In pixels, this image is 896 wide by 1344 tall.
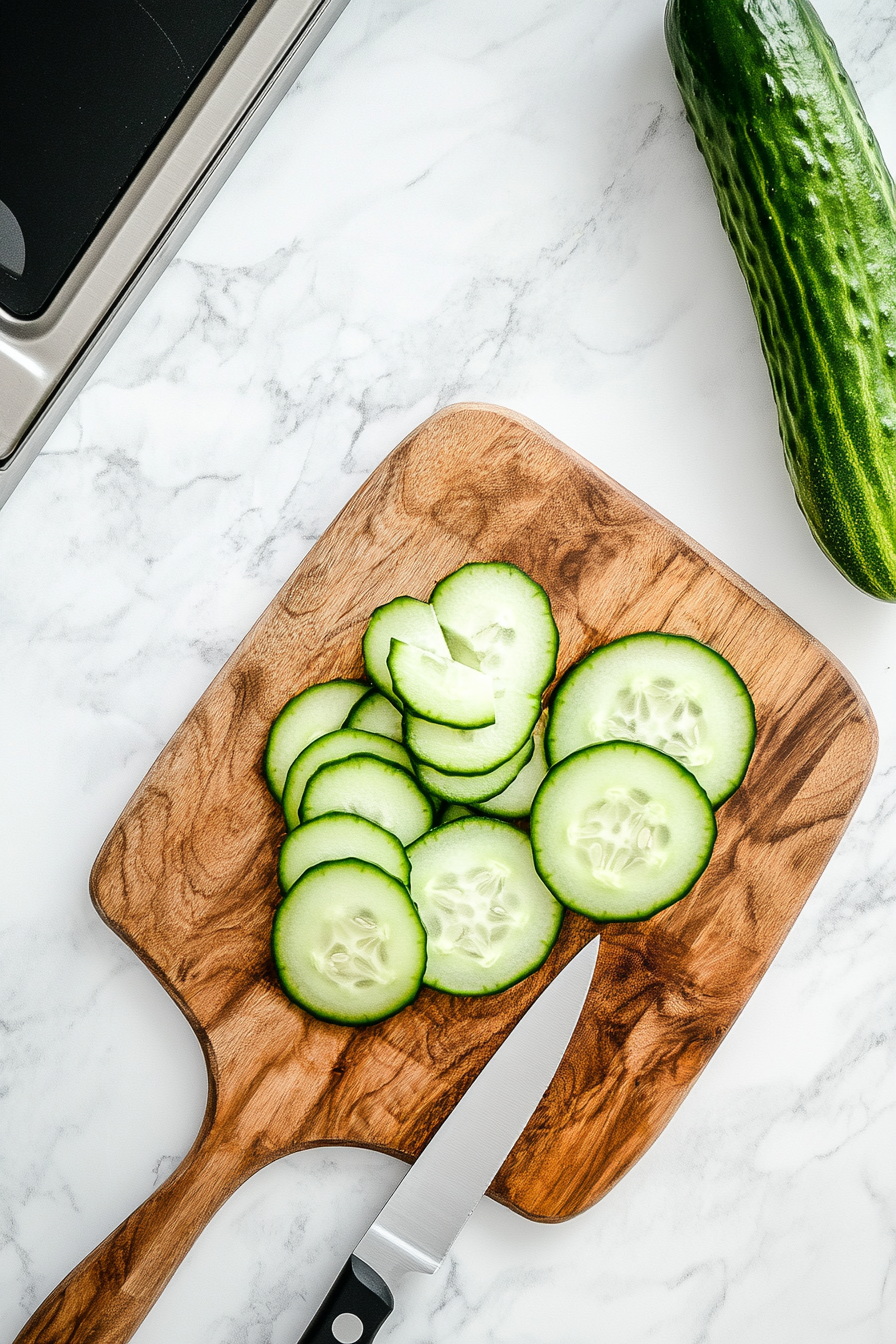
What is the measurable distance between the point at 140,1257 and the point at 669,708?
1.25 meters

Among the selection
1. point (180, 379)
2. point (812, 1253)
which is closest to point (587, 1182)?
point (812, 1253)

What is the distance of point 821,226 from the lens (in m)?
1.52

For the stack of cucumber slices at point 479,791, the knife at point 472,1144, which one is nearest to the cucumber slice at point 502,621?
the stack of cucumber slices at point 479,791

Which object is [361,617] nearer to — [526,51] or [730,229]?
[730,229]

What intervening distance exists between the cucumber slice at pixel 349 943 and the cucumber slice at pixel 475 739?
0.20m

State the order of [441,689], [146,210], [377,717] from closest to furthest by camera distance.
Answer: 1. [146,210]
2. [441,689]
3. [377,717]

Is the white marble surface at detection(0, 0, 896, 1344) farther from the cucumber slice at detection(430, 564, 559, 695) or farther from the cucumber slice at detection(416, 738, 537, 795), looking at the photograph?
the cucumber slice at detection(416, 738, 537, 795)

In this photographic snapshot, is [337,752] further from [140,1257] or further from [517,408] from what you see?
[140,1257]

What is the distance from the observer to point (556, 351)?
5.89 ft

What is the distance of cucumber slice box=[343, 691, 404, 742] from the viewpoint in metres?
1.62

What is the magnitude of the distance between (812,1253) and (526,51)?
7.62 feet

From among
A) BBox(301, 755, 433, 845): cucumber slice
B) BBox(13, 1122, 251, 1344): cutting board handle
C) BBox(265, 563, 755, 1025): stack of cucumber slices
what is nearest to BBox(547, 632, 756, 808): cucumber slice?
BBox(265, 563, 755, 1025): stack of cucumber slices

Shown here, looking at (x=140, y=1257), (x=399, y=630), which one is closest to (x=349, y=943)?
(x=399, y=630)

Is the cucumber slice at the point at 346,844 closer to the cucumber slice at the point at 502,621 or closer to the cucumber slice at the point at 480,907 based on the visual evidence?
the cucumber slice at the point at 480,907
